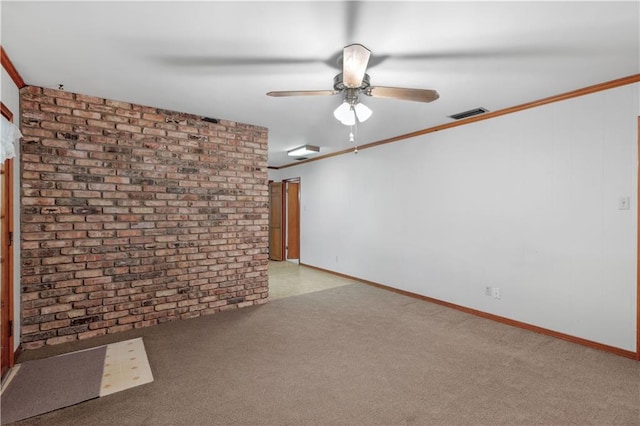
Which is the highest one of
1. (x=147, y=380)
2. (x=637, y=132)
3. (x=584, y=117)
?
(x=584, y=117)

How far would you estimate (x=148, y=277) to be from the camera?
3.52 meters

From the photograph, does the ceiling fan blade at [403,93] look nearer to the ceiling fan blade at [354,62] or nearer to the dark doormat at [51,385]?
the ceiling fan blade at [354,62]

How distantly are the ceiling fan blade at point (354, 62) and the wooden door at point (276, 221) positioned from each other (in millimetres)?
5842

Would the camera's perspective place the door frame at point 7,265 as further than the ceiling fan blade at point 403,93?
Yes

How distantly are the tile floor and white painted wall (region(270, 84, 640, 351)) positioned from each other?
2.46 ft

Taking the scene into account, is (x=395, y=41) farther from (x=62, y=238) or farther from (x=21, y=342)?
(x=21, y=342)

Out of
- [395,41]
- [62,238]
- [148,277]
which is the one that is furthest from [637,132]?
[62,238]

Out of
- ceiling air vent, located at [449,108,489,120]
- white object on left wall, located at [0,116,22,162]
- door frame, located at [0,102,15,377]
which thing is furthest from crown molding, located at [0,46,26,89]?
ceiling air vent, located at [449,108,489,120]

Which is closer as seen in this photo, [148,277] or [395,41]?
[395,41]

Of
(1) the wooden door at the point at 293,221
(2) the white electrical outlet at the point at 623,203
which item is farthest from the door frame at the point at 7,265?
(1) the wooden door at the point at 293,221

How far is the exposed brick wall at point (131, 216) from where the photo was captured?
116 inches

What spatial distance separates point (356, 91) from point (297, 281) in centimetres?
411

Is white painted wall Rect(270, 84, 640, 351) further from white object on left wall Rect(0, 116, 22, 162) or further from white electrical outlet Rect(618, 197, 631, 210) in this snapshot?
white object on left wall Rect(0, 116, 22, 162)

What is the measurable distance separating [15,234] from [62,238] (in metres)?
0.36
